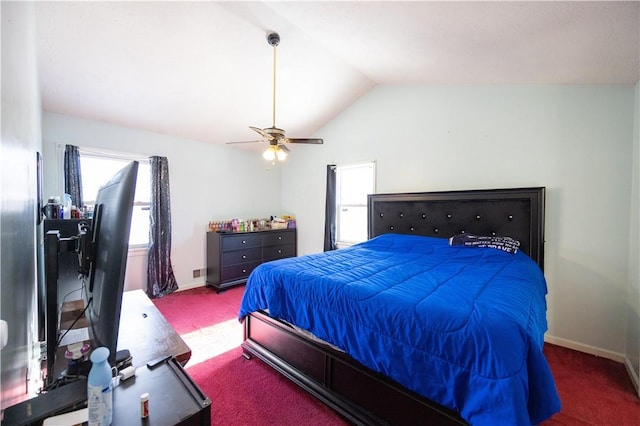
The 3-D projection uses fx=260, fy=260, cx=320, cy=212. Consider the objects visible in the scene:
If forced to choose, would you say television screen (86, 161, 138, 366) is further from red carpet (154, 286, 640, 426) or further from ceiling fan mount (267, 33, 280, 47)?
ceiling fan mount (267, 33, 280, 47)

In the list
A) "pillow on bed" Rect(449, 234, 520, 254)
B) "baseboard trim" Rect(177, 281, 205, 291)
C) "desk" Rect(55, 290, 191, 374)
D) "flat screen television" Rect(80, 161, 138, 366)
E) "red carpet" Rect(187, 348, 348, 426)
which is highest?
"flat screen television" Rect(80, 161, 138, 366)

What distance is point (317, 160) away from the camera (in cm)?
450

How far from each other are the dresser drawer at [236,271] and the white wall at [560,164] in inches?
106

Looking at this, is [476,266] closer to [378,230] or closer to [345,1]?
[378,230]

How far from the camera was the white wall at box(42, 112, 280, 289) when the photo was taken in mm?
3018

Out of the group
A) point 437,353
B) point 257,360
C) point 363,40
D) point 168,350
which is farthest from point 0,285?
point 363,40

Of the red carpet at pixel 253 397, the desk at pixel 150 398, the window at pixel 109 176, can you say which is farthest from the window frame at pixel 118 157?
the desk at pixel 150 398

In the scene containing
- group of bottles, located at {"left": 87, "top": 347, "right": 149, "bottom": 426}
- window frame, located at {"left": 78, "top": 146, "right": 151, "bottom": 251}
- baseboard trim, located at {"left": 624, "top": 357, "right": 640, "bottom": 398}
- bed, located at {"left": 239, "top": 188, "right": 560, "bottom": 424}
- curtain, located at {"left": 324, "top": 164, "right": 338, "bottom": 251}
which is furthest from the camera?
curtain, located at {"left": 324, "top": 164, "right": 338, "bottom": 251}

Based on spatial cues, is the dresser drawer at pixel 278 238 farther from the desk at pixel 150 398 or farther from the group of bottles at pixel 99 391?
the group of bottles at pixel 99 391

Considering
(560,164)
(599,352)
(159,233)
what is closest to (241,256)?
(159,233)

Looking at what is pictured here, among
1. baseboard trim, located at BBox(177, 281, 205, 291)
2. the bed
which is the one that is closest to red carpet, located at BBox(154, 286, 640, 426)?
the bed

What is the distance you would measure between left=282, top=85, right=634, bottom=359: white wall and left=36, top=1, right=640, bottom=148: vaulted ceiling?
22cm

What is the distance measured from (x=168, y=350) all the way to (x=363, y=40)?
9.00 ft

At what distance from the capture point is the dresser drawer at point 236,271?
12.9ft
